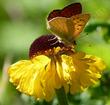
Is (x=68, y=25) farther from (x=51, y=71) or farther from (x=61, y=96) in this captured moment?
(x=61, y=96)

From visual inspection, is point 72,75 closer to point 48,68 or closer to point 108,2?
point 48,68

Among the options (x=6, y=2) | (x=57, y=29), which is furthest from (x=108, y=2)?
(x=6, y=2)

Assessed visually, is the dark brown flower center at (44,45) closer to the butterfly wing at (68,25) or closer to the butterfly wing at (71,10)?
the butterfly wing at (68,25)

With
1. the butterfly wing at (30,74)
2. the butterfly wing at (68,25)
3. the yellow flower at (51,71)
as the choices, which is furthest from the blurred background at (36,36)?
the butterfly wing at (30,74)

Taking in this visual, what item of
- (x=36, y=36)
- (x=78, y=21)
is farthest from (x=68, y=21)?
(x=36, y=36)

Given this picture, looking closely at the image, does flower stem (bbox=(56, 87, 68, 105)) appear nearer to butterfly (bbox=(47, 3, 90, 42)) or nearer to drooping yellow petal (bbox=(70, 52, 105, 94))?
drooping yellow petal (bbox=(70, 52, 105, 94))

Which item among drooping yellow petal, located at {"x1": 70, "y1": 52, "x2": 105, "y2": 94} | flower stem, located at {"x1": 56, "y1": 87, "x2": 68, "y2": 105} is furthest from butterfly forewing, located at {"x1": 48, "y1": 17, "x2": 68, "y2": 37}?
flower stem, located at {"x1": 56, "y1": 87, "x2": 68, "y2": 105}
